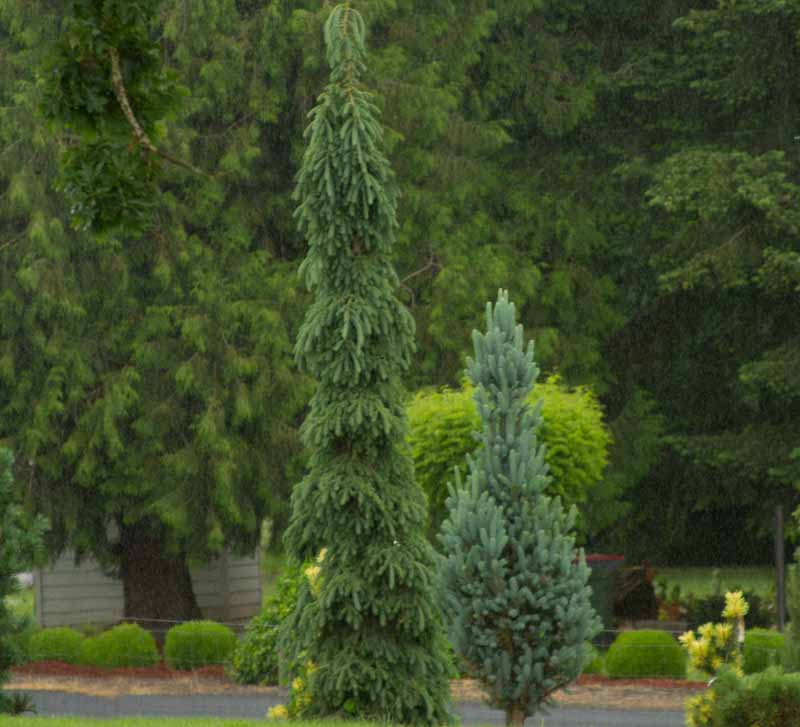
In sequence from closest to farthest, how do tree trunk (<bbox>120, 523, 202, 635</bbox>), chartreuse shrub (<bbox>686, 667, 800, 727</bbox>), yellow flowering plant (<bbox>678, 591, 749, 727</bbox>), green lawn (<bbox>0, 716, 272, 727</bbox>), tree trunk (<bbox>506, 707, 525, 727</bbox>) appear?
1. chartreuse shrub (<bbox>686, 667, 800, 727</bbox>)
2. green lawn (<bbox>0, 716, 272, 727</bbox>)
3. tree trunk (<bbox>506, 707, 525, 727</bbox>)
4. yellow flowering plant (<bbox>678, 591, 749, 727</bbox>)
5. tree trunk (<bbox>120, 523, 202, 635</bbox>)

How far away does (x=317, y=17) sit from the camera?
84.9 feet

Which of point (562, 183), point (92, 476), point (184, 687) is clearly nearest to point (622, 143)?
point (562, 183)

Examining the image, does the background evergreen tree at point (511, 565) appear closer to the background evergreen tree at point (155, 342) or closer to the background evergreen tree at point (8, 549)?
the background evergreen tree at point (8, 549)

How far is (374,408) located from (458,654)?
2009 mm

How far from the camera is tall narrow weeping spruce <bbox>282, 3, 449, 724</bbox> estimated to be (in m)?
13.3

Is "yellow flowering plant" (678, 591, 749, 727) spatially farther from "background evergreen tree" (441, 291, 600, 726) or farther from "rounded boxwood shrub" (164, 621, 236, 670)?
"rounded boxwood shrub" (164, 621, 236, 670)

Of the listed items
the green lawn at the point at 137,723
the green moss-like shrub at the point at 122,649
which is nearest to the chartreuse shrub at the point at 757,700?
the green lawn at the point at 137,723

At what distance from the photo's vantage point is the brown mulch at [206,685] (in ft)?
62.8

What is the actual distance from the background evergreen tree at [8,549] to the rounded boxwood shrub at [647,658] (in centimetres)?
810

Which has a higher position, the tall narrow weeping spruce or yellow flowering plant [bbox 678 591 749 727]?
the tall narrow weeping spruce

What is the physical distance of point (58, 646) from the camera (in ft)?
76.3

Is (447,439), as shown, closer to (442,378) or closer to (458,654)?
(442,378)

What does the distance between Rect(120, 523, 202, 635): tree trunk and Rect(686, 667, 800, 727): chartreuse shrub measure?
55.7 feet

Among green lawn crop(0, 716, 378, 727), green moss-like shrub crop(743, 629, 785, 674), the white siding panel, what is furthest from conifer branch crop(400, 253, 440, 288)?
green lawn crop(0, 716, 378, 727)
